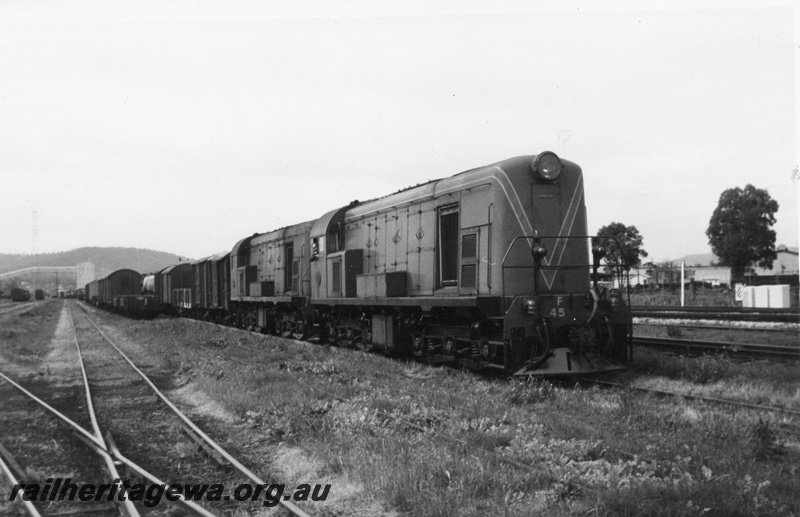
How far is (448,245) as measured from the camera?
11516mm

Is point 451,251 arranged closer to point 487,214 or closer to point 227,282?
point 487,214

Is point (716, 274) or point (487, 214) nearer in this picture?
point (487, 214)

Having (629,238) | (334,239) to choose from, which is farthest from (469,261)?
(629,238)

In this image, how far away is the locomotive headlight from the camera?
10133 millimetres

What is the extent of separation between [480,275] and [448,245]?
133cm

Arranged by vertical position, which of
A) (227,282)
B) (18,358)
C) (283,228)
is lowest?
(18,358)

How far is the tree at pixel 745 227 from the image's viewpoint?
153 ft

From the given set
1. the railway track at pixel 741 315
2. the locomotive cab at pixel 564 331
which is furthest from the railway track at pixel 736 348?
the railway track at pixel 741 315

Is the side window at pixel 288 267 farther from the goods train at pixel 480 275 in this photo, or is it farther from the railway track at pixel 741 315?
the railway track at pixel 741 315

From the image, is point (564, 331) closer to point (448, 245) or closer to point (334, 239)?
point (448, 245)

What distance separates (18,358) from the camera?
17.7 metres

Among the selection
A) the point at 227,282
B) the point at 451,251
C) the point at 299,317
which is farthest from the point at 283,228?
the point at 451,251

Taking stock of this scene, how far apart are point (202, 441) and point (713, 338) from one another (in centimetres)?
1278

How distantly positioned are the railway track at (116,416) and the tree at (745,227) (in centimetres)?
4577
